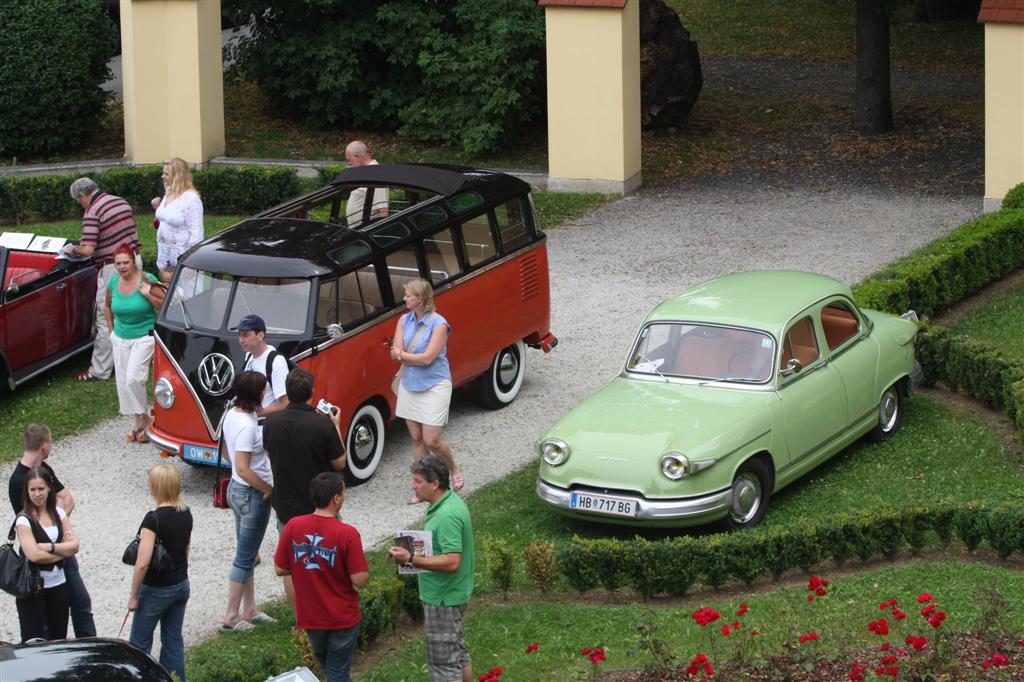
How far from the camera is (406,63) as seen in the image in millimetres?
24641

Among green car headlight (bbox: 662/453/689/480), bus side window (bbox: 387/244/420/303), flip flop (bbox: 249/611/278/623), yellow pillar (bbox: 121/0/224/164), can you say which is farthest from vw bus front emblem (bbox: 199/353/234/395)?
yellow pillar (bbox: 121/0/224/164)

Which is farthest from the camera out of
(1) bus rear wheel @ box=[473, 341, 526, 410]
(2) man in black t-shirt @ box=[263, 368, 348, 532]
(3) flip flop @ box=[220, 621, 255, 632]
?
(1) bus rear wheel @ box=[473, 341, 526, 410]

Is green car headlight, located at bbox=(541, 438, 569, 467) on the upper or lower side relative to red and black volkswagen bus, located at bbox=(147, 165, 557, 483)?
lower

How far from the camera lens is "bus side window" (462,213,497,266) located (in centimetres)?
1311

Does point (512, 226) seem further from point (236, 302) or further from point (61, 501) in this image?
point (61, 501)

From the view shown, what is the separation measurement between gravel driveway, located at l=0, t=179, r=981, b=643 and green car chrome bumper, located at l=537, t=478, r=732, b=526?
1.84 m

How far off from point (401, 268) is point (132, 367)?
251 centimetres

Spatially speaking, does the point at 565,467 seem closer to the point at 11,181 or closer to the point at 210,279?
the point at 210,279

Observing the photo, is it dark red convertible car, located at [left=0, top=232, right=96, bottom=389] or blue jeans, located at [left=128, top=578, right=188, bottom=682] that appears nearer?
blue jeans, located at [left=128, top=578, right=188, bottom=682]

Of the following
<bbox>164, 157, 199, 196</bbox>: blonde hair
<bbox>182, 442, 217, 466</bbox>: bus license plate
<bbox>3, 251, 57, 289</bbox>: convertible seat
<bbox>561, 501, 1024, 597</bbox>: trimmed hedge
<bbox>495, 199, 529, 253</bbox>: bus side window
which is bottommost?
<bbox>561, 501, 1024, 597</bbox>: trimmed hedge

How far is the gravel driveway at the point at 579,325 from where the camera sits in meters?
10.8

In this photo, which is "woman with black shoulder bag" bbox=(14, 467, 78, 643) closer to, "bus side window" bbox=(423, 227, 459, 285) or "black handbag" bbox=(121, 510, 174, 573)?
"black handbag" bbox=(121, 510, 174, 573)

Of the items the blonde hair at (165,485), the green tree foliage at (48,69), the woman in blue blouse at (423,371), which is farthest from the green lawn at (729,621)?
the green tree foliage at (48,69)

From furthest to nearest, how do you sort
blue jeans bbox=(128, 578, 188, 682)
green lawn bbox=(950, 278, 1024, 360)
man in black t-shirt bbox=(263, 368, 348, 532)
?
green lawn bbox=(950, 278, 1024, 360) < man in black t-shirt bbox=(263, 368, 348, 532) < blue jeans bbox=(128, 578, 188, 682)
